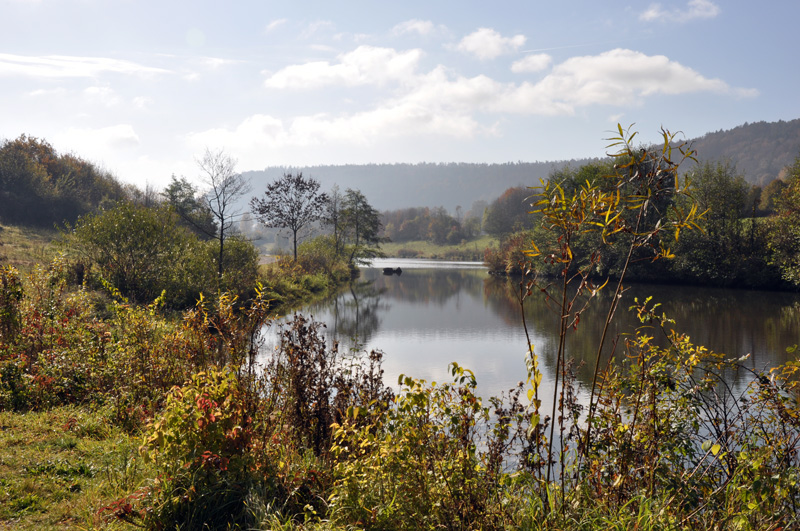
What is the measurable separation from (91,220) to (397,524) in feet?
53.4

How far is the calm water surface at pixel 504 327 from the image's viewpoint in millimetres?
11969

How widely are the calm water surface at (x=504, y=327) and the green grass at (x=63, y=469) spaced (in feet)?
15.2

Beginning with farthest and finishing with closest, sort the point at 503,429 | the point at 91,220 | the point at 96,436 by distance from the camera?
1. the point at 91,220
2. the point at 96,436
3. the point at 503,429

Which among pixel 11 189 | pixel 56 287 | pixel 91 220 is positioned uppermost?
pixel 11 189

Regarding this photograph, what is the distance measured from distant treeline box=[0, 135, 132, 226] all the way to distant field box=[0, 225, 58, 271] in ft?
10.0

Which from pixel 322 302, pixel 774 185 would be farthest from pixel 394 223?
pixel 322 302

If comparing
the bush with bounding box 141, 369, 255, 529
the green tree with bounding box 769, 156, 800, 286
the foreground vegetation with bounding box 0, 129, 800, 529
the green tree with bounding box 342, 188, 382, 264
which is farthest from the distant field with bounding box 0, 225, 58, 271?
the green tree with bounding box 769, 156, 800, 286

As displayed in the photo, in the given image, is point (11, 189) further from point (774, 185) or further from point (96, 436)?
point (774, 185)

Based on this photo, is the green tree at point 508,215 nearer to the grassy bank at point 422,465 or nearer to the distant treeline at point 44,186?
the distant treeline at point 44,186

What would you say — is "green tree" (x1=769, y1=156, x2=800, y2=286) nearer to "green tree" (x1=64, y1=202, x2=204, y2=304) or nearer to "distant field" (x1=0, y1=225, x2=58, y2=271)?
"green tree" (x1=64, y1=202, x2=204, y2=304)

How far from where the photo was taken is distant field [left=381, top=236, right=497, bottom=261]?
3219 inches

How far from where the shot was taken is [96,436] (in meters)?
5.74

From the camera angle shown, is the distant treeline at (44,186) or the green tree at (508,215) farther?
the green tree at (508,215)

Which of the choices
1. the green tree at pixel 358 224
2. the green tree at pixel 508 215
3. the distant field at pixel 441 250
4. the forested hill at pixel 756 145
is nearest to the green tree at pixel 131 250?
the green tree at pixel 358 224
